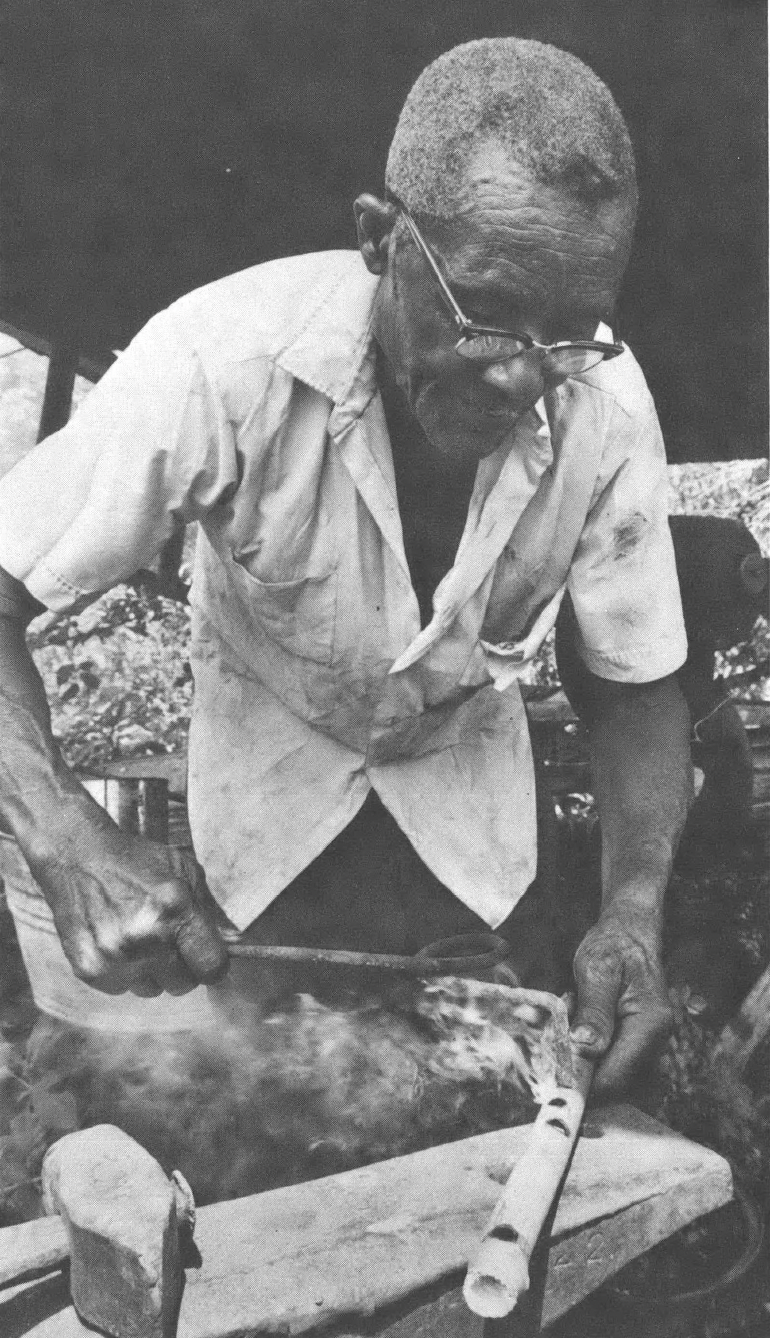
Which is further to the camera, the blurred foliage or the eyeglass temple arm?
the blurred foliage

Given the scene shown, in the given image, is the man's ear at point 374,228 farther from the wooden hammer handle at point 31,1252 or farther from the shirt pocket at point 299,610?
the wooden hammer handle at point 31,1252

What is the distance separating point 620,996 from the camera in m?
1.73

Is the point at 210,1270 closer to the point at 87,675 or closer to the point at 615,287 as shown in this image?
the point at 615,287

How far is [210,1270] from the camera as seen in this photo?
4.83 ft

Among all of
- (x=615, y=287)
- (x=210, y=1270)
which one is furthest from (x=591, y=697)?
(x=210, y=1270)

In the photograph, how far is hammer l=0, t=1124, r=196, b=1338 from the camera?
4.32 feet

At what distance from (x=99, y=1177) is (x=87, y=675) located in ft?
6.27

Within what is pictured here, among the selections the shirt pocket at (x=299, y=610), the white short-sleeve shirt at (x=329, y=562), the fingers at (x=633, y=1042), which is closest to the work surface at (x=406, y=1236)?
the fingers at (x=633, y=1042)

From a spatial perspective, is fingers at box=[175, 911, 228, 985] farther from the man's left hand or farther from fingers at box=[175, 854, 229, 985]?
the man's left hand

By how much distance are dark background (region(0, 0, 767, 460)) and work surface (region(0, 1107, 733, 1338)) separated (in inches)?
68.0

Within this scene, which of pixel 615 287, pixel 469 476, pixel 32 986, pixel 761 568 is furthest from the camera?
pixel 761 568

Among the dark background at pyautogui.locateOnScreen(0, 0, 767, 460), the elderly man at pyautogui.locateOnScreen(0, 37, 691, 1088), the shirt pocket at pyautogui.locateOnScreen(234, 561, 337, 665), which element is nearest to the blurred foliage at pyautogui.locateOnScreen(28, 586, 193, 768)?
the dark background at pyautogui.locateOnScreen(0, 0, 767, 460)

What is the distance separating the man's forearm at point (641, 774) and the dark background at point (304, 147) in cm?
103

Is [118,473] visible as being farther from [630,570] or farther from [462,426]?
[630,570]
